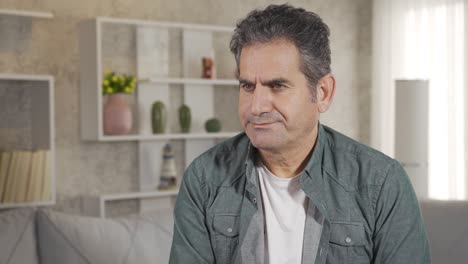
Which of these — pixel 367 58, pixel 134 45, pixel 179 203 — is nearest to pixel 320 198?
pixel 179 203

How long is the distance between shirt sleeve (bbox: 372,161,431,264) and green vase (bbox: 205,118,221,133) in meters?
2.72

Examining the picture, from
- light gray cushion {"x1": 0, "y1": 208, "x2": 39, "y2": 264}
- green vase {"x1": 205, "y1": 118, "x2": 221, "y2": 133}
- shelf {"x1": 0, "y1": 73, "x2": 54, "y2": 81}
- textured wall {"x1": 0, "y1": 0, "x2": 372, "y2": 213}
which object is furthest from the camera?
green vase {"x1": 205, "y1": 118, "x2": 221, "y2": 133}

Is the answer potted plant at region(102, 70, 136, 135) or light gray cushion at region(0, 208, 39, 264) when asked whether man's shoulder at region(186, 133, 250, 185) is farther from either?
potted plant at region(102, 70, 136, 135)

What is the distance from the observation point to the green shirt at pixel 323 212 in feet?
5.93

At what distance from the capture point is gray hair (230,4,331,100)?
177 centimetres

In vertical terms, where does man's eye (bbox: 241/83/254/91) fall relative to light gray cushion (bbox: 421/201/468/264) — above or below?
above

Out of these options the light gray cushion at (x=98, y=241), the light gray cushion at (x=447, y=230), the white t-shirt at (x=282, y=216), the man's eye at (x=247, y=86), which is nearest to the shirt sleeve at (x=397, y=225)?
the white t-shirt at (x=282, y=216)

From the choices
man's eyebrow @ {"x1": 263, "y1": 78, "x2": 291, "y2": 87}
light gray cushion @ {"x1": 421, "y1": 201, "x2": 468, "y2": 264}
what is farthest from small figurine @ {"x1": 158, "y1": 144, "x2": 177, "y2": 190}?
man's eyebrow @ {"x1": 263, "y1": 78, "x2": 291, "y2": 87}

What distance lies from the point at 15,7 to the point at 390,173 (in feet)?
9.04

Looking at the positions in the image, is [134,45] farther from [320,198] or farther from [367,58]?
[320,198]

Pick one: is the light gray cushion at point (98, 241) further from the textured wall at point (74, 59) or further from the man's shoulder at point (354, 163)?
the textured wall at point (74, 59)

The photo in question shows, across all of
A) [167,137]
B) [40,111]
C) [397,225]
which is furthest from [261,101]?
[167,137]

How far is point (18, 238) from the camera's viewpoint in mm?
2371

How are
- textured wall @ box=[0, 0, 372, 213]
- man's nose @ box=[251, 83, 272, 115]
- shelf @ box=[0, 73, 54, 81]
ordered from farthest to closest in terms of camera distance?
textured wall @ box=[0, 0, 372, 213] → shelf @ box=[0, 73, 54, 81] → man's nose @ box=[251, 83, 272, 115]
